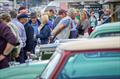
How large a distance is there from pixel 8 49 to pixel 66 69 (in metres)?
2.93

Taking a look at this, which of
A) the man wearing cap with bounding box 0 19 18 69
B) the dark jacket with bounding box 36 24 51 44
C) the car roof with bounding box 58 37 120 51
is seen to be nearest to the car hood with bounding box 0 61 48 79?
the man wearing cap with bounding box 0 19 18 69

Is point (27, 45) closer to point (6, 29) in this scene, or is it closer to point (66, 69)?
point (6, 29)

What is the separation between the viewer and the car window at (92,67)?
4.98 metres

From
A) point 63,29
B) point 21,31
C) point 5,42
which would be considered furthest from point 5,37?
point 63,29

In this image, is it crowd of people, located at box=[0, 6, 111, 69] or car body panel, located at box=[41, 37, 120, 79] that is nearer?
car body panel, located at box=[41, 37, 120, 79]

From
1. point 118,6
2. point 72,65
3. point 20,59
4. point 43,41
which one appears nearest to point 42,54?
→ point 20,59

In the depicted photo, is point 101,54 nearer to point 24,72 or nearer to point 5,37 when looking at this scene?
point 24,72

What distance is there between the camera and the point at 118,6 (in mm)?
11336

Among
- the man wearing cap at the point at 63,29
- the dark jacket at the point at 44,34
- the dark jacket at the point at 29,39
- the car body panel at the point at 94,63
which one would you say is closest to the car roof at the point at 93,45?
the car body panel at the point at 94,63

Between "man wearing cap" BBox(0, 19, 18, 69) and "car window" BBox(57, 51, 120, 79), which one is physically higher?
"car window" BBox(57, 51, 120, 79)

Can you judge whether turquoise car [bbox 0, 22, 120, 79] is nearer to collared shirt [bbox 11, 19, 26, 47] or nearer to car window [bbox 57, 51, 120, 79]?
car window [bbox 57, 51, 120, 79]

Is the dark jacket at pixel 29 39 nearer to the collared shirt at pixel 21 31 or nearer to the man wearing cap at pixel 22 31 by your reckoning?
the man wearing cap at pixel 22 31

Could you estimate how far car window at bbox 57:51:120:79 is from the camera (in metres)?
4.98

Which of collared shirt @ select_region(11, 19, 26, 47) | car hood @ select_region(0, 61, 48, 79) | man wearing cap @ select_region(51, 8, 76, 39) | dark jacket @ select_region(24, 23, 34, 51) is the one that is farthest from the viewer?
man wearing cap @ select_region(51, 8, 76, 39)
